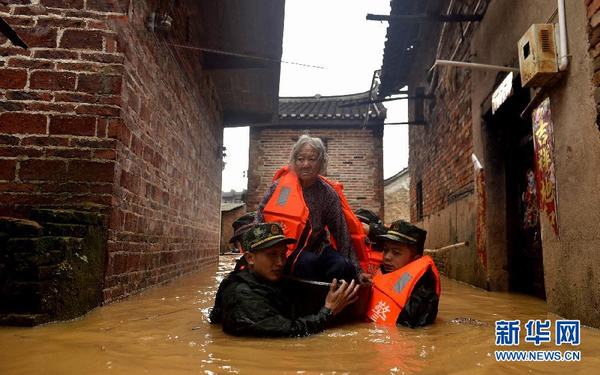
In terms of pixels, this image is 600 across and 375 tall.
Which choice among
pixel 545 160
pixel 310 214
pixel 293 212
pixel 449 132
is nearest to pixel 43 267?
pixel 293 212

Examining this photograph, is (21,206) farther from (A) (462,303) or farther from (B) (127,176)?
(A) (462,303)

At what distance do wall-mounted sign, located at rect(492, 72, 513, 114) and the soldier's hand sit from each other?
2.83 metres

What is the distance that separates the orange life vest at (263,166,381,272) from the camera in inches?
124

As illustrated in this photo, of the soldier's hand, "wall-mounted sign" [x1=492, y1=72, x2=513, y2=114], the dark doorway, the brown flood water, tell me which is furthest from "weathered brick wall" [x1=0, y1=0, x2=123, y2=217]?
the dark doorway

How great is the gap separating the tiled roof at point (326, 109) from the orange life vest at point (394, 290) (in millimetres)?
11025

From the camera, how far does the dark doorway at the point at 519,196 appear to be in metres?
4.73

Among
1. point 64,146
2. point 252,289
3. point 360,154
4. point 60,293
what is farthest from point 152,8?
point 360,154

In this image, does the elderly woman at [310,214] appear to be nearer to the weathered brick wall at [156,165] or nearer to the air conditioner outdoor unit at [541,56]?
the weathered brick wall at [156,165]

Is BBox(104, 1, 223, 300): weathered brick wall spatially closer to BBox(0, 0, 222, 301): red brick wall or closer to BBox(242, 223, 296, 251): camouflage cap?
BBox(0, 0, 222, 301): red brick wall

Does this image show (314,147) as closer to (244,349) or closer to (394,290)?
(394,290)

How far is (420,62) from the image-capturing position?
33.0 ft

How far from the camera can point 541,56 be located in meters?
3.18

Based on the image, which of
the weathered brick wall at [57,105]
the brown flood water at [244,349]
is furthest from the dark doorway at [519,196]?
the weathered brick wall at [57,105]

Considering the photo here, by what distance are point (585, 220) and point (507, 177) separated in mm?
2495
